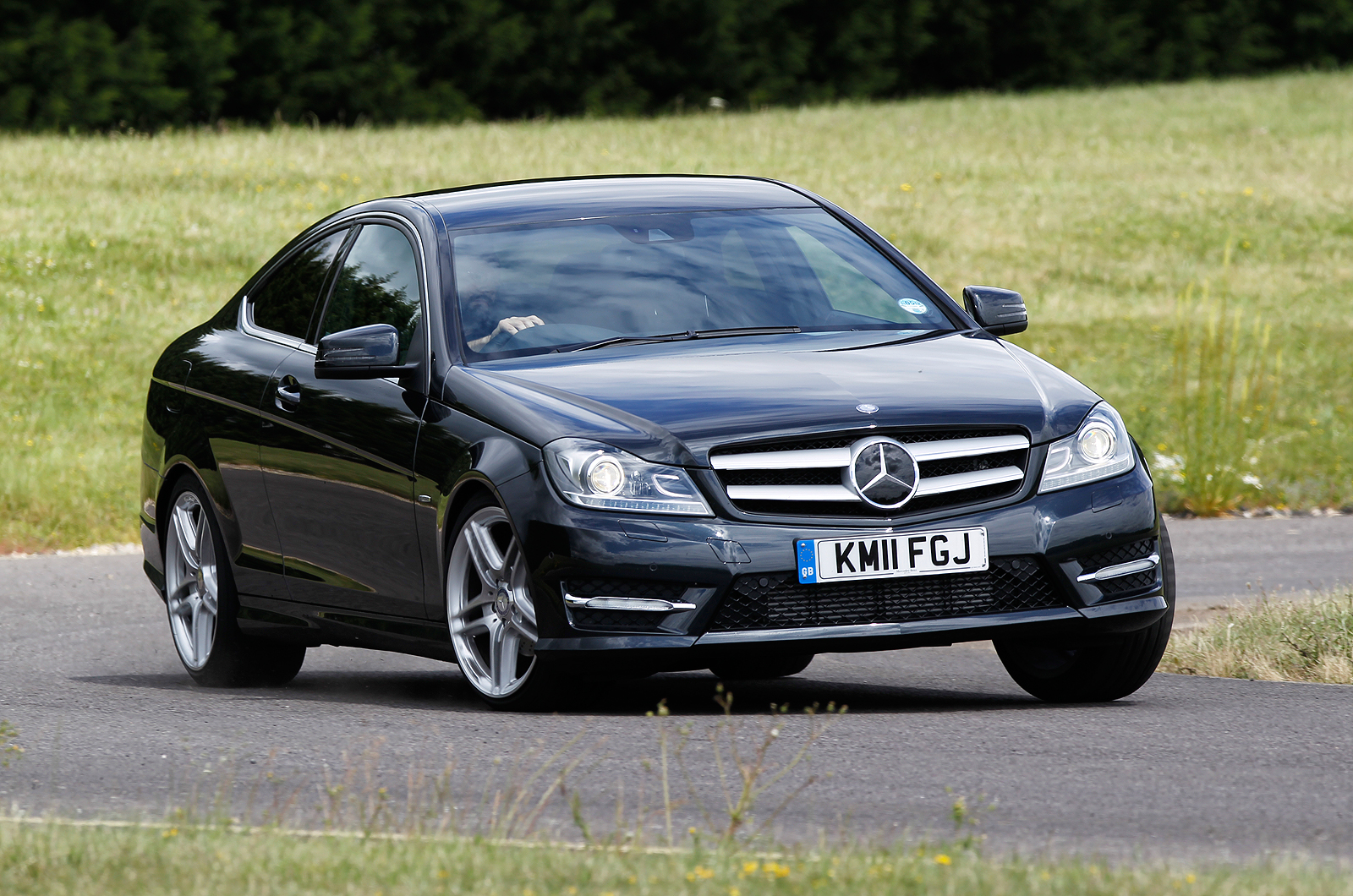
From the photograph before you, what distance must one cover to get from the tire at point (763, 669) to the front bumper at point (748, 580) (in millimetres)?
1613

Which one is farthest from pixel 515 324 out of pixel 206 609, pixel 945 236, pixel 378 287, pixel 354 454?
pixel 945 236

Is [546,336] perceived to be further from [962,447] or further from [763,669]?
[763,669]

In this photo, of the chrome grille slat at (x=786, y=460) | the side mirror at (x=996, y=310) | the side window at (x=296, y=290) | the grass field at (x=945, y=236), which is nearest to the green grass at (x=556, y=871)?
the chrome grille slat at (x=786, y=460)

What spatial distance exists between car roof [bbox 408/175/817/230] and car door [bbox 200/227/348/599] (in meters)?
0.58

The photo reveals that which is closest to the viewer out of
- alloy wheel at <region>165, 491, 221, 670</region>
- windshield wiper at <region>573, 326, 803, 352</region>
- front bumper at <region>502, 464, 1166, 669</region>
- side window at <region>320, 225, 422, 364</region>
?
front bumper at <region>502, 464, 1166, 669</region>

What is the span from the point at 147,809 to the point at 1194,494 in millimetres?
10607

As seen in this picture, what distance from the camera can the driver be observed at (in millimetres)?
7371

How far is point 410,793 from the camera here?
17.4 ft

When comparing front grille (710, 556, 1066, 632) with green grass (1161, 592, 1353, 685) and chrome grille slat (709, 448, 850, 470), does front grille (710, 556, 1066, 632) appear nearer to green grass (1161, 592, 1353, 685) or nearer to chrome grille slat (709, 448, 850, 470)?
chrome grille slat (709, 448, 850, 470)

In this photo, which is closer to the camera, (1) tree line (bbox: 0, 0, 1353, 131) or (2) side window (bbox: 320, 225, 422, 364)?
(2) side window (bbox: 320, 225, 422, 364)

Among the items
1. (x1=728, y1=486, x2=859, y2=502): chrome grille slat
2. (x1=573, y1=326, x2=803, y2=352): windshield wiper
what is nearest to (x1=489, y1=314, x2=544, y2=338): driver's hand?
(x1=573, y1=326, x2=803, y2=352): windshield wiper

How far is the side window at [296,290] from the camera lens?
27.7 feet

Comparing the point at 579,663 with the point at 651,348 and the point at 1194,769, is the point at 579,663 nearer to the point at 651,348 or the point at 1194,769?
the point at 651,348

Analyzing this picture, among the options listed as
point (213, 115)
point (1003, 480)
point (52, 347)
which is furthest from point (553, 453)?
point (213, 115)
